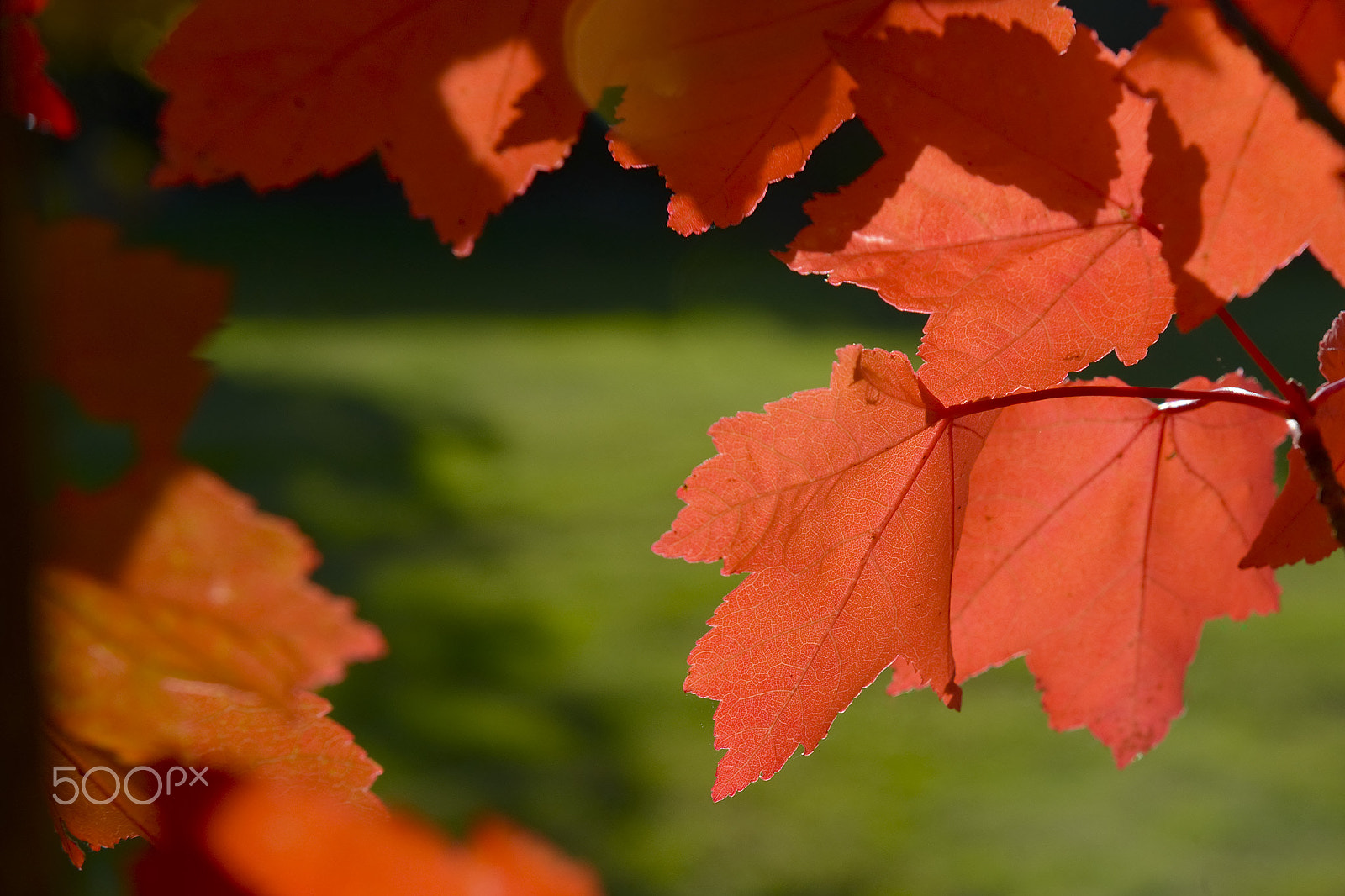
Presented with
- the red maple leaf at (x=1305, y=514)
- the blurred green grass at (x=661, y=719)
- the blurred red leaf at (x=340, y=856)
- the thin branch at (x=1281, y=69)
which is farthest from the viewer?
the blurred green grass at (x=661, y=719)

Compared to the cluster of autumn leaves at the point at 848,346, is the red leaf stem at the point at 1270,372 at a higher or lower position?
lower

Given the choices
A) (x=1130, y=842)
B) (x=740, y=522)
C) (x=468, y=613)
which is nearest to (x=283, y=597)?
(x=740, y=522)

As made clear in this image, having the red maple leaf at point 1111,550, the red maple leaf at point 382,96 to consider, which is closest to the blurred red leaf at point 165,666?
the red maple leaf at point 382,96

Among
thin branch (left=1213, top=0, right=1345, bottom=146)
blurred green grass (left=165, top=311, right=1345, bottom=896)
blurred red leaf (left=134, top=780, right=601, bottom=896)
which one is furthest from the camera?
blurred green grass (left=165, top=311, right=1345, bottom=896)

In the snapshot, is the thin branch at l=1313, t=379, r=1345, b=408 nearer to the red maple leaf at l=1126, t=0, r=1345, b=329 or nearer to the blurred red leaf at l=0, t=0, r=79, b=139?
the red maple leaf at l=1126, t=0, r=1345, b=329

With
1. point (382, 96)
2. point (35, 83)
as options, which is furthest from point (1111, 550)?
point (35, 83)

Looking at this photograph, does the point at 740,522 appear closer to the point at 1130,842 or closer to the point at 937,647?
the point at 937,647

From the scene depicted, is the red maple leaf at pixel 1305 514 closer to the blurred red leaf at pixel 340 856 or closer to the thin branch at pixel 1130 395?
the thin branch at pixel 1130 395

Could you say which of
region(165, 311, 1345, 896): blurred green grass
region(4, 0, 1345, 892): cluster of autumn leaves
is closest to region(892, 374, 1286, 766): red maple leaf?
region(4, 0, 1345, 892): cluster of autumn leaves
